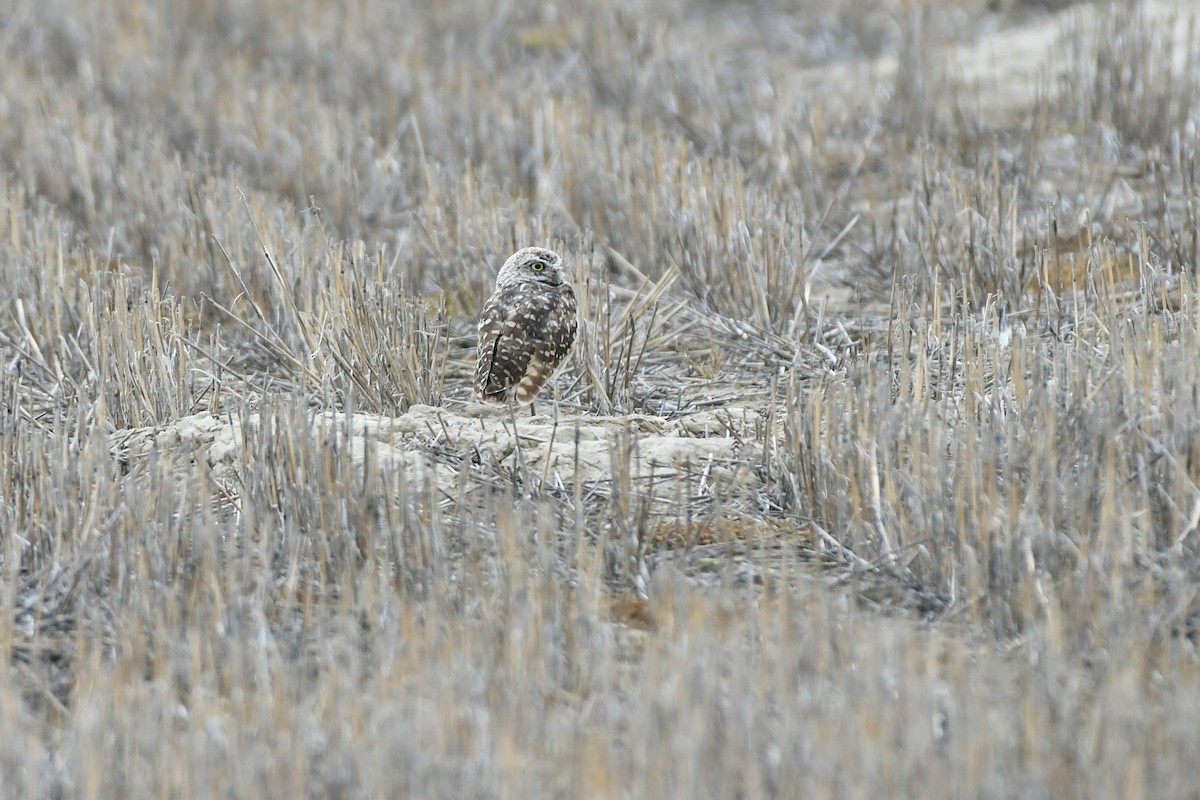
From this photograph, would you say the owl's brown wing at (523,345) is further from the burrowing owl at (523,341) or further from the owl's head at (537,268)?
the owl's head at (537,268)

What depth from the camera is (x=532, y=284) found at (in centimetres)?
493

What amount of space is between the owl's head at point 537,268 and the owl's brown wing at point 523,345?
0.14 metres

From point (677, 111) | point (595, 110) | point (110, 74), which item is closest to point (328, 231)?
point (595, 110)

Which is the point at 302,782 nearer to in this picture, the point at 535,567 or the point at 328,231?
the point at 535,567

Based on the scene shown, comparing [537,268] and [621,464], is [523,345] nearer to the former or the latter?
[537,268]

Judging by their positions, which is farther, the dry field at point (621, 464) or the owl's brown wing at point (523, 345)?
the owl's brown wing at point (523, 345)

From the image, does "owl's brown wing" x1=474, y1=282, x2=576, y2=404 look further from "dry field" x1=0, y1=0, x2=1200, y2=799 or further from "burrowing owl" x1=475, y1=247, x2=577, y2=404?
"dry field" x1=0, y1=0, x2=1200, y2=799

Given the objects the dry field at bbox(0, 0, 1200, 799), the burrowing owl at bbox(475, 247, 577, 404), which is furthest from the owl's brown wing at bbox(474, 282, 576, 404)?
the dry field at bbox(0, 0, 1200, 799)

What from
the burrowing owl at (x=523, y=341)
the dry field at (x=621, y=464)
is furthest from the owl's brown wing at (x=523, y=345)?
the dry field at (x=621, y=464)

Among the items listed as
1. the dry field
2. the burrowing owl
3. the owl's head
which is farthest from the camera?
the owl's head

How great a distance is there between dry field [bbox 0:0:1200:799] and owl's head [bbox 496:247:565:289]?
20 cm

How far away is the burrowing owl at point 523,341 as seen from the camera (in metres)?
4.73

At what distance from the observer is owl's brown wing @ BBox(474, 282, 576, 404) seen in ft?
15.5

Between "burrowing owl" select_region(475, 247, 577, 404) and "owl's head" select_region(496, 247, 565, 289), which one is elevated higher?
"owl's head" select_region(496, 247, 565, 289)
